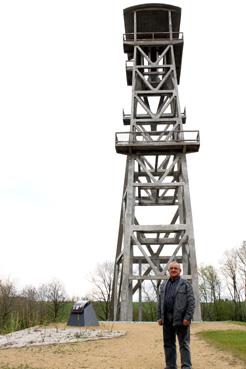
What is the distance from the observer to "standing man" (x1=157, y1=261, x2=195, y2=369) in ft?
17.8

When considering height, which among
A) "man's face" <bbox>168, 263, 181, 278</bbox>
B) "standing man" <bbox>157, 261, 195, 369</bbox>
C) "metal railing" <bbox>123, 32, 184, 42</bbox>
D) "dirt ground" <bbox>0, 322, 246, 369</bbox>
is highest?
"metal railing" <bbox>123, 32, 184, 42</bbox>

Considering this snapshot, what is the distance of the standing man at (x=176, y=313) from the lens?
5.43 meters

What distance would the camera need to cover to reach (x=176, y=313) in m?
5.44

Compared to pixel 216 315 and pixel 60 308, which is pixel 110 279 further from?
pixel 216 315

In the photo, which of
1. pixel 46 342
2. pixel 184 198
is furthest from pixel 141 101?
pixel 46 342

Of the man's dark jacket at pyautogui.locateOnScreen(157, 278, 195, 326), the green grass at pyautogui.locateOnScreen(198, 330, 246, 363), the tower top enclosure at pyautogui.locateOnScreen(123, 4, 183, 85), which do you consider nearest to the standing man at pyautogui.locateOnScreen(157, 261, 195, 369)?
the man's dark jacket at pyautogui.locateOnScreen(157, 278, 195, 326)

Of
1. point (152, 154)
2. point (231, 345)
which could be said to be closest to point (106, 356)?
point (231, 345)

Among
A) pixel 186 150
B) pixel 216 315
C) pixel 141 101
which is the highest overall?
pixel 141 101

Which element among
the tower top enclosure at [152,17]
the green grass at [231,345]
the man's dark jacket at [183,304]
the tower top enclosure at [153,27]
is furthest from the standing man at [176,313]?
the tower top enclosure at [152,17]

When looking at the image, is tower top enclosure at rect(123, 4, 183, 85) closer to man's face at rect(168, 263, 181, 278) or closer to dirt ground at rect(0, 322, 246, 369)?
dirt ground at rect(0, 322, 246, 369)

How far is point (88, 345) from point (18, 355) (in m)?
1.77

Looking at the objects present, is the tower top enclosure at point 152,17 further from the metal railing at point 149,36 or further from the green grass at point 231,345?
the green grass at point 231,345

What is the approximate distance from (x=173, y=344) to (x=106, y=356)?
6.68 ft

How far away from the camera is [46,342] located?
8.94 meters
